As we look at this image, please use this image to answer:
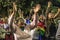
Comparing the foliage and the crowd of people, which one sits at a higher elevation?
the foliage

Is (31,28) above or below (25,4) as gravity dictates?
below

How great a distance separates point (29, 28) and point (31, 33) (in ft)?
0.35

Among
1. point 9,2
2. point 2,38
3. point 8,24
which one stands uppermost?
point 9,2

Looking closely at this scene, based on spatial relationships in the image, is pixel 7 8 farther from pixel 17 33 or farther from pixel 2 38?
pixel 17 33

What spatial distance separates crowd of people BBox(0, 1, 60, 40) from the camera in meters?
4.03

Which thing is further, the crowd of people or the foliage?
the foliage

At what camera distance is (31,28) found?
4.11m

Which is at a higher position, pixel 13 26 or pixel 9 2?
pixel 9 2

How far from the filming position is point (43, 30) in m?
4.45

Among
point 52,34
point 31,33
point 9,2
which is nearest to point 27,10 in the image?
point 9,2

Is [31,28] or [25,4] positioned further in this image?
[25,4]

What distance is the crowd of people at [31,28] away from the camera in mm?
4031

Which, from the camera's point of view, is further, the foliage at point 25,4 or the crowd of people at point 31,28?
the foliage at point 25,4

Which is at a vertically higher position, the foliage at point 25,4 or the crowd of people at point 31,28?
the foliage at point 25,4
